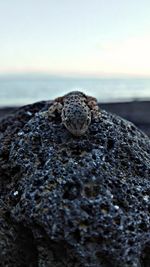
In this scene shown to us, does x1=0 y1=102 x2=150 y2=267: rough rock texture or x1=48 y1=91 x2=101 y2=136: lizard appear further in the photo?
x1=48 y1=91 x2=101 y2=136: lizard

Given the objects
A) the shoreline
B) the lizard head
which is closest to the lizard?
the lizard head

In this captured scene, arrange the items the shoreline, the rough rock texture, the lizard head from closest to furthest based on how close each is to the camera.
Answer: the rough rock texture, the lizard head, the shoreline

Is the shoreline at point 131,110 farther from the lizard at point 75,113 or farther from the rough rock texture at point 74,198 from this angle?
the rough rock texture at point 74,198

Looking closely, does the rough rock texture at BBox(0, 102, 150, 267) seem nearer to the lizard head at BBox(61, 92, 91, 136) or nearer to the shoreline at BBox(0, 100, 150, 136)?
the lizard head at BBox(61, 92, 91, 136)

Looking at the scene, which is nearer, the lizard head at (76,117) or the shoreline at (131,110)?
the lizard head at (76,117)

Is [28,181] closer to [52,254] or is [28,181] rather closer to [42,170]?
[42,170]

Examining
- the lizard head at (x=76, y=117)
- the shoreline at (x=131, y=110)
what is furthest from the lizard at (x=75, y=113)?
the shoreline at (x=131, y=110)

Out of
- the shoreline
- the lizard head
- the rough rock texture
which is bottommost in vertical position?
the shoreline
